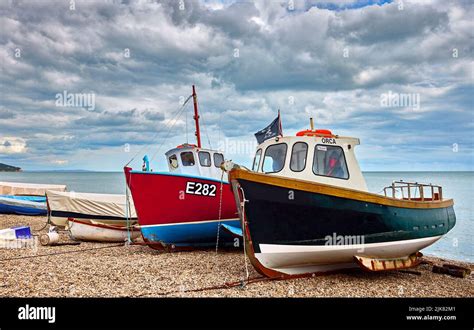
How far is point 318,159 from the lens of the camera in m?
9.20

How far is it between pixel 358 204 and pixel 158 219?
6749 mm

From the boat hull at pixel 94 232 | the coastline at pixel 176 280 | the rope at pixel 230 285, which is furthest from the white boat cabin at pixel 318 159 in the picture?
the boat hull at pixel 94 232

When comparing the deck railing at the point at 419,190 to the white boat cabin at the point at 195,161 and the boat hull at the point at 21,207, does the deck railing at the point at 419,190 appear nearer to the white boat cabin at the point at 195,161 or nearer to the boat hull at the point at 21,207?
the white boat cabin at the point at 195,161

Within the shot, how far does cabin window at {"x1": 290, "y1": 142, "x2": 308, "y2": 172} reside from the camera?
360 inches

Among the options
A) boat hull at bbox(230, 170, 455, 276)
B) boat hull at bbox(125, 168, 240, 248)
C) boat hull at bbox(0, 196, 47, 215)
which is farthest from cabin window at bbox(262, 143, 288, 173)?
boat hull at bbox(0, 196, 47, 215)

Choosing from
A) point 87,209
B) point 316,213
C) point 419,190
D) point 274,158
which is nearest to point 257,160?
point 274,158

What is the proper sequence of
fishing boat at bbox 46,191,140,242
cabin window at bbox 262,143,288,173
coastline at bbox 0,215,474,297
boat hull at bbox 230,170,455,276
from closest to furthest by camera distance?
coastline at bbox 0,215,474,297, boat hull at bbox 230,170,455,276, cabin window at bbox 262,143,288,173, fishing boat at bbox 46,191,140,242

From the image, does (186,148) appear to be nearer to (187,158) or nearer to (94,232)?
(187,158)

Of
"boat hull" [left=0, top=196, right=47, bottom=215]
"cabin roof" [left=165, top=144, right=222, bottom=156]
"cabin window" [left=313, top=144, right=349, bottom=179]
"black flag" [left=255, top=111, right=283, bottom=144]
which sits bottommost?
"boat hull" [left=0, top=196, right=47, bottom=215]

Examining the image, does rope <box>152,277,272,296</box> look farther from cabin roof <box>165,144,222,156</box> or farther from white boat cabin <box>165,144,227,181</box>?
cabin roof <box>165,144,222,156</box>

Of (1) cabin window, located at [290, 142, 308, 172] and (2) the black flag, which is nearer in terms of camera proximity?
(1) cabin window, located at [290, 142, 308, 172]

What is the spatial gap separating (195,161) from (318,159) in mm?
6364

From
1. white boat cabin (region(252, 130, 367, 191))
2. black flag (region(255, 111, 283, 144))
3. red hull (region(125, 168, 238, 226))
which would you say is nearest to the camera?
white boat cabin (region(252, 130, 367, 191))

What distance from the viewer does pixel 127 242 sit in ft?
49.1
